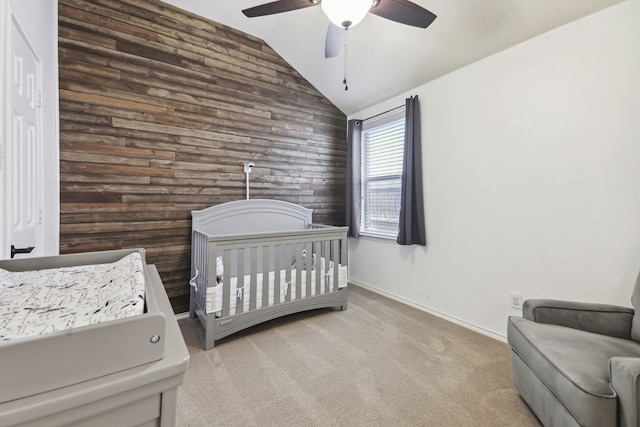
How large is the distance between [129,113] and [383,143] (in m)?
2.60

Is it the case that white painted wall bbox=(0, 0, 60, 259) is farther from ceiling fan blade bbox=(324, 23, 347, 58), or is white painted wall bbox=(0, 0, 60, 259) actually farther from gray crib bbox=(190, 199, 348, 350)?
ceiling fan blade bbox=(324, 23, 347, 58)

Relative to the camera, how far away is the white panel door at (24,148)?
1339mm

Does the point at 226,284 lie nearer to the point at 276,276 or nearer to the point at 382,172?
the point at 276,276

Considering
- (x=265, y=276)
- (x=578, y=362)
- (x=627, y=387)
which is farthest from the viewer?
(x=265, y=276)

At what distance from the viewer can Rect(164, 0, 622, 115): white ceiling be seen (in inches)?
76.7

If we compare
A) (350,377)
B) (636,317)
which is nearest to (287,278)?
(350,377)

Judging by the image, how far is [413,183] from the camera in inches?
112

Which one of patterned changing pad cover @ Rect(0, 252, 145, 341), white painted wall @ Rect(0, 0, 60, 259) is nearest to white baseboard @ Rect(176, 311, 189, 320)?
white painted wall @ Rect(0, 0, 60, 259)

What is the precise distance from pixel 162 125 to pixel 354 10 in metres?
1.98

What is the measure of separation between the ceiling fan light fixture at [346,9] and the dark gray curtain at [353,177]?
6.95ft

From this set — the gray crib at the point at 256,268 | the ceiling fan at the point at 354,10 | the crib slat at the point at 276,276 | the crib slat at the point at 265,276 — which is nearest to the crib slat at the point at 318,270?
the gray crib at the point at 256,268

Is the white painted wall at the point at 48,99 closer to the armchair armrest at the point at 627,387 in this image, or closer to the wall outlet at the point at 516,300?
the armchair armrest at the point at 627,387

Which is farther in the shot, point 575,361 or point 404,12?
point 404,12

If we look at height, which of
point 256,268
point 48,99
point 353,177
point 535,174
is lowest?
point 256,268
